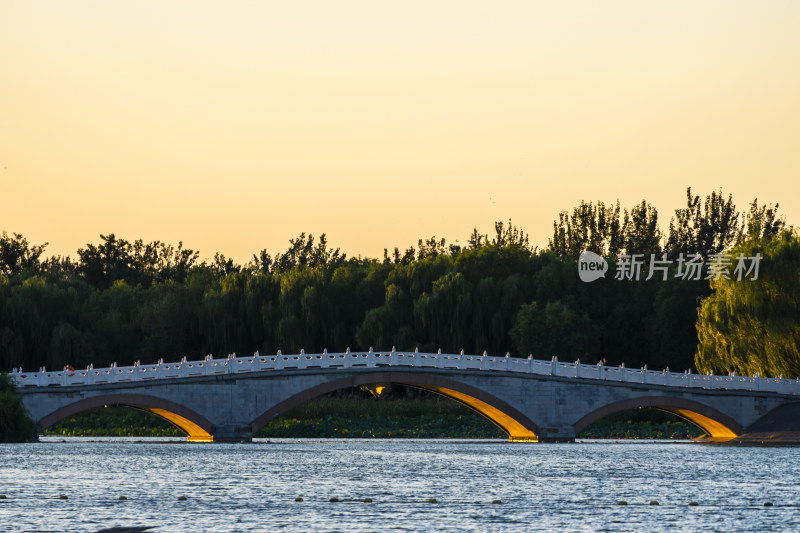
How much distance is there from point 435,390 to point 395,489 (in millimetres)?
31623

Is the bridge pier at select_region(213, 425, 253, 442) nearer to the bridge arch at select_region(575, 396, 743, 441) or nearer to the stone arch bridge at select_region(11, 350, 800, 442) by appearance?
the stone arch bridge at select_region(11, 350, 800, 442)

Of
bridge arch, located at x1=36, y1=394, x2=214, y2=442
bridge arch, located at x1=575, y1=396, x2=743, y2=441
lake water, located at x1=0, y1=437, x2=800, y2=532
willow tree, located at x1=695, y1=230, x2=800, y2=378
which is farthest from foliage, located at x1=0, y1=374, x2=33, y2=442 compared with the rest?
willow tree, located at x1=695, y1=230, x2=800, y2=378

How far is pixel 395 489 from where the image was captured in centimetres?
3300

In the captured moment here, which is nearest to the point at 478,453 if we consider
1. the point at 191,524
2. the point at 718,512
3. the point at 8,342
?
the point at 718,512

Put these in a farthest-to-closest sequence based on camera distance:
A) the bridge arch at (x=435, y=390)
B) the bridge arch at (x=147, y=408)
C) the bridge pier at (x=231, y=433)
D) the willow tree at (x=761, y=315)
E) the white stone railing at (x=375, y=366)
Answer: the willow tree at (x=761, y=315), the bridge arch at (x=435, y=390), the bridge pier at (x=231, y=433), the white stone railing at (x=375, y=366), the bridge arch at (x=147, y=408)

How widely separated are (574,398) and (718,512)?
37.5 meters

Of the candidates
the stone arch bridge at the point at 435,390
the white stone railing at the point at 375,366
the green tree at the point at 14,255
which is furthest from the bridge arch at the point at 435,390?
the green tree at the point at 14,255

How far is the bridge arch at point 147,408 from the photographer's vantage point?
5762cm

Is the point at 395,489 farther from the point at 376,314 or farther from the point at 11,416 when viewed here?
the point at 376,314

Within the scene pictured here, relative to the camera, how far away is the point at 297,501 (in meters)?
29.5

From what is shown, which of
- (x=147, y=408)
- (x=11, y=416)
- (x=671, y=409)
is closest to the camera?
(x=11, y=416)

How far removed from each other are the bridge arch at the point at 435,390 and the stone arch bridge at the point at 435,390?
0.16ft

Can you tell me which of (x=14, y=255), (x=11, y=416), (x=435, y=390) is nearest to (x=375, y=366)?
(x=435, y=390)

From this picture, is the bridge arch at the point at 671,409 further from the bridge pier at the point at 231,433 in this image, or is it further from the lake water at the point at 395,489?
the bridge pier at the point at 231,433
